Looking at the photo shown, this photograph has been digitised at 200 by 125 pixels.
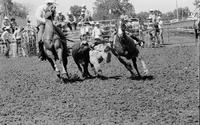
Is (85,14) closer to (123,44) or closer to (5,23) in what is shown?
(5,23)

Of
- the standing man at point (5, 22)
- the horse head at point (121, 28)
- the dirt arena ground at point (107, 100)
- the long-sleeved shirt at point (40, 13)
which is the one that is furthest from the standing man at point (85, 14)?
the horse head at point (121, 28)

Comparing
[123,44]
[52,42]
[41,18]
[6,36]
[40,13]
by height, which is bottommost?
[6,36]

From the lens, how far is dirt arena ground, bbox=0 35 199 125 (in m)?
8.59

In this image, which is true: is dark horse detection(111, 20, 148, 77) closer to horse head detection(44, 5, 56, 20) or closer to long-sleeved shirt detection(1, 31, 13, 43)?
horse head detection(44, 5, 56, 20)

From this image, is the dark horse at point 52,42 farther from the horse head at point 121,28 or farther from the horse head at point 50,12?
the horse head at point 121,28

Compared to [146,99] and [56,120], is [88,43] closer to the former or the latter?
[146,99]

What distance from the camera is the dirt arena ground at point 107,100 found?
8586mm

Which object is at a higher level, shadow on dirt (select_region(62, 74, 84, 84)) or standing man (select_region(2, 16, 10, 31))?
standing man (select_region(2, 16, 10, 31))

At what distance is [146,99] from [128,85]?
2.42 meters

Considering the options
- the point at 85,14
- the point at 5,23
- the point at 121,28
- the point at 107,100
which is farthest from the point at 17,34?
the point at 107,100

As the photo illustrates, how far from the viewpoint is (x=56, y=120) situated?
8.78 metres

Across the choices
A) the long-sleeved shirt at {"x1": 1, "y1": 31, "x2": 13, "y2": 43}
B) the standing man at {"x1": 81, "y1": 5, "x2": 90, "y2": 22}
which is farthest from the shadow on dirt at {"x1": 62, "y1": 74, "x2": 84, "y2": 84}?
the long-sleeved shirt at {"x1": 1, "y1": 31, "x2": 13, "y2": 43}

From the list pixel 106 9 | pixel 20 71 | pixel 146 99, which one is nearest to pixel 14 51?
pixel 20 71

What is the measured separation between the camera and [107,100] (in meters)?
10.6
